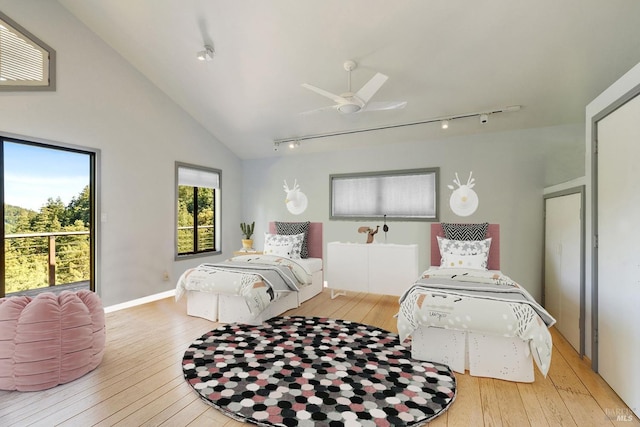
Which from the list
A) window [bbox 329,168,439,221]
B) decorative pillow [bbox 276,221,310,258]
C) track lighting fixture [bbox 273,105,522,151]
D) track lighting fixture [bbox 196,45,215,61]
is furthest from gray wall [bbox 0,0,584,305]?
track lighting fixture [bbox 196,45,215,61]

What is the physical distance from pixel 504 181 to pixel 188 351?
4.30 meters

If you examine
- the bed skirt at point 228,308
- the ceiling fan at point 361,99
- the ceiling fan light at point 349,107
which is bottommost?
the bed skirt at point 228,308

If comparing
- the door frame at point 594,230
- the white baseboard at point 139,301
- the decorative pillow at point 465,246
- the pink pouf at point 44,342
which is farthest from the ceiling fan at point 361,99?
the white baseboard at point 139,301

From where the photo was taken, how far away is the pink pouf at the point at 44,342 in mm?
2059

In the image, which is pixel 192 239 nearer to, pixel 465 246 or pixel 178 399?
pixel 178 399

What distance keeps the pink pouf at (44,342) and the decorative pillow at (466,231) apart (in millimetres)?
3784

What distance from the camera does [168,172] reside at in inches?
182

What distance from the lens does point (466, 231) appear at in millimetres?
3789

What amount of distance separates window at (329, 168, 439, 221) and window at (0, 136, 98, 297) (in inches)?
138

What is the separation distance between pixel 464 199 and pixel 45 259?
5634 millimetres

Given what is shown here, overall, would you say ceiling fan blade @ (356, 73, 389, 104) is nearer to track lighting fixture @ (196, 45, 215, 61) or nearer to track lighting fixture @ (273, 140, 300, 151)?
track lighting fixture @ (196, 45, 215, 61)

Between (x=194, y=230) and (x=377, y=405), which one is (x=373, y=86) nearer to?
(x=377, y=405)

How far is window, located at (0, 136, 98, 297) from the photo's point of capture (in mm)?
3215

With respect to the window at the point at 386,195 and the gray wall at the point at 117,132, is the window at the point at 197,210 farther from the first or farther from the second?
A: the window at the point at 386,195
